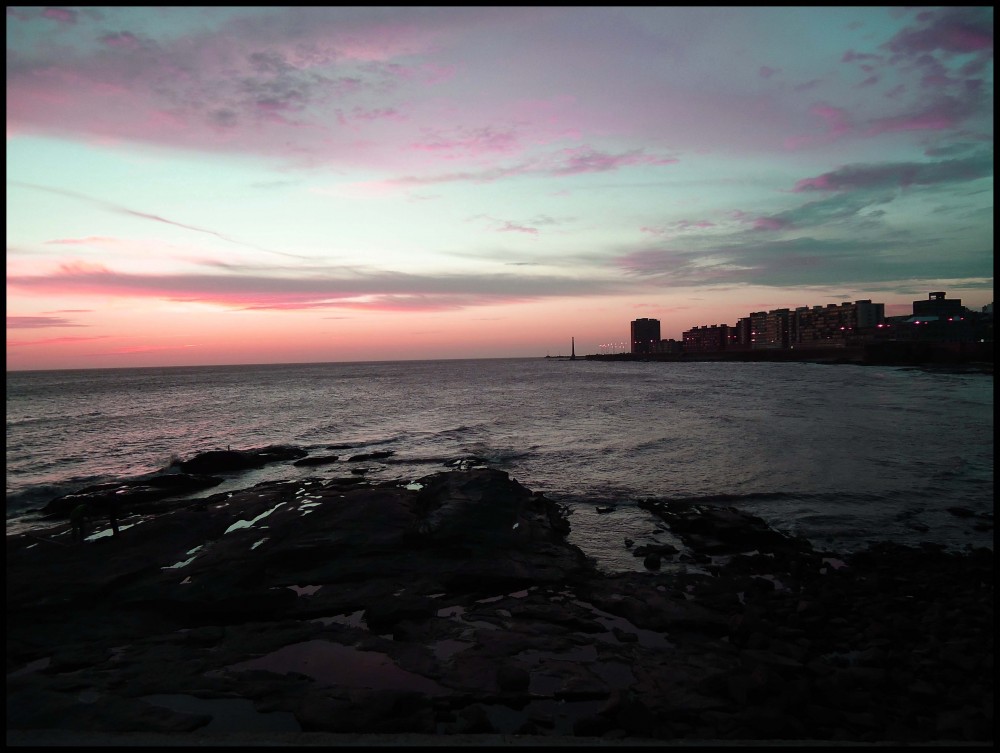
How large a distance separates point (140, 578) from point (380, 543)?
19.1ft

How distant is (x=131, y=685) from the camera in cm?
833

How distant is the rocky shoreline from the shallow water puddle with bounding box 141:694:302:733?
1.6 inches

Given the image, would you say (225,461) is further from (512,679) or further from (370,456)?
(512,679)

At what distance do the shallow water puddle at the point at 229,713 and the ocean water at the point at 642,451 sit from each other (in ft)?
29.5

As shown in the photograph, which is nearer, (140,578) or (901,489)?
(140,578)

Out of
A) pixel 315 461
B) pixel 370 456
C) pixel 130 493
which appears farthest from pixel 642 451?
pixel 130 493

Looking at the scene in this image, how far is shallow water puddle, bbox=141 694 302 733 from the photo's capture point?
735cm

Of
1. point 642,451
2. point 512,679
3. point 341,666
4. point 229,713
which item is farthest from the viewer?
point 642,451

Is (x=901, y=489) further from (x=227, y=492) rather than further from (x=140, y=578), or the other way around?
(x=227, y=492)

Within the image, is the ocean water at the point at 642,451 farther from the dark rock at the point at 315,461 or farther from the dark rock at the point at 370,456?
the dark rock at the point at 315,461

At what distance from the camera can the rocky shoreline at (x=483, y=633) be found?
7336mm

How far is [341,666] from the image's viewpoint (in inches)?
356

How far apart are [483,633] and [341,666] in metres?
2.66

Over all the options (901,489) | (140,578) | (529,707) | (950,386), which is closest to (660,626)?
(529,707)
